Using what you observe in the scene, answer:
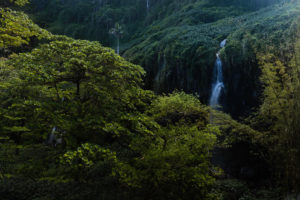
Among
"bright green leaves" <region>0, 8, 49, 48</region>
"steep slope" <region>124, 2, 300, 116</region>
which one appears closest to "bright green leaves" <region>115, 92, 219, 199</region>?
"bright green leaves" <region>0, 8, 49, 48</region>

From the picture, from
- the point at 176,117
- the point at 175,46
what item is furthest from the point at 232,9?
the point at 176,117

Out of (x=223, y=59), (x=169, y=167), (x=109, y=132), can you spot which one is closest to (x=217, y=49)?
(x=223, y=59)

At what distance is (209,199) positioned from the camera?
652 centimetres

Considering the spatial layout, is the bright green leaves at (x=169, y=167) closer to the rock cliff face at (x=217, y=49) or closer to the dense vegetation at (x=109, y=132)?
the dense vegetation at (x=109, y=132)

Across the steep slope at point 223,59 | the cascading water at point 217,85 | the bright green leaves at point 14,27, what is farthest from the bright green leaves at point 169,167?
the steep slope at point 223,59

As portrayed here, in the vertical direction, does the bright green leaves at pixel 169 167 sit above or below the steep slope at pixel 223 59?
below

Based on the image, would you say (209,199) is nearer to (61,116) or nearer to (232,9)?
(61,116)

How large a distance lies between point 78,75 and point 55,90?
821 mm

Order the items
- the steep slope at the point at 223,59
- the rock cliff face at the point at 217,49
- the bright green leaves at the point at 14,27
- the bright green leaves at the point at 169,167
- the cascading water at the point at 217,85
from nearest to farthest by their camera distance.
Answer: the bright green leaves at the point at 14,27
the bright green leaves at the point at 169,167
the steep slope at the point at 223,59
the rock cliff face at the point at 217,49
the cascading water at the point at 217,85

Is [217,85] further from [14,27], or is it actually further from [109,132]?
[14,27]

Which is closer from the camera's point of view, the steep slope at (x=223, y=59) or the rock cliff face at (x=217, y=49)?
the steep slope at (x=223, y=59)

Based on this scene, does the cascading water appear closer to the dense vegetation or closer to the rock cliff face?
the rock cliff face

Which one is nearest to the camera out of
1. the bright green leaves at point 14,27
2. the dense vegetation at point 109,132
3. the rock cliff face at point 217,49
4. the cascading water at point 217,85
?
the bright green leaves at point 14,27

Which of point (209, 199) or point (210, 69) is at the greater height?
point (210, 69)
